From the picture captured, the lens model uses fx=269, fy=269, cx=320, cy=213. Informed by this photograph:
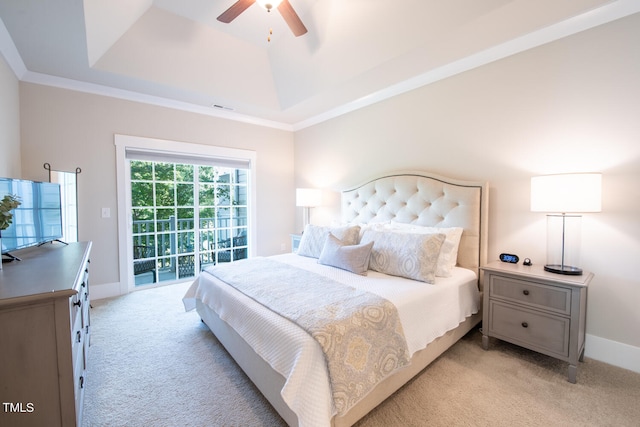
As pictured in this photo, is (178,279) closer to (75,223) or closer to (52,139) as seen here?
(75,223)

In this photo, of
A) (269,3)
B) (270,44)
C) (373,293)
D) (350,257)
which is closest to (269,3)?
(269,3)

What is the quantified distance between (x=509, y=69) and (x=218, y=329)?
11.3 ft

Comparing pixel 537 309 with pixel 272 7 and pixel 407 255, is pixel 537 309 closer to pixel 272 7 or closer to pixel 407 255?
pixel 407 255

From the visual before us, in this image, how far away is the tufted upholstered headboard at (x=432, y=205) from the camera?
2.57 metres

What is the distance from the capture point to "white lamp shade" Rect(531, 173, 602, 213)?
6.04 ft

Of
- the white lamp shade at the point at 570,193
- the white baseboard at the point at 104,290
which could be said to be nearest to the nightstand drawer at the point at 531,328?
the white lamp shade at the point at 570,193

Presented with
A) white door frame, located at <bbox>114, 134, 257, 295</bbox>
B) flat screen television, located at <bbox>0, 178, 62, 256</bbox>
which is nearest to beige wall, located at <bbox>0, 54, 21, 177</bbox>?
flat screen television, located at <bbox>0, 178, 62, 256</bbox>

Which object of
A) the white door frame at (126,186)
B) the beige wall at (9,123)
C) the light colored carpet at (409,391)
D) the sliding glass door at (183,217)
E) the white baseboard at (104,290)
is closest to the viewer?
the light colored carpet at (409,391)

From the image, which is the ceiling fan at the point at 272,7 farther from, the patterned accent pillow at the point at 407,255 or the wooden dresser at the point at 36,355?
the wooden dresser at the point at 36,355

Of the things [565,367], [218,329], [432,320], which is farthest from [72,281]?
[565,367]

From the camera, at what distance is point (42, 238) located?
2.18 metres

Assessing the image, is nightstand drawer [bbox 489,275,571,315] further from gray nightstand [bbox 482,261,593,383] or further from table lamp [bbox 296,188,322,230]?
table lamp [bbox 296,188,322,230]

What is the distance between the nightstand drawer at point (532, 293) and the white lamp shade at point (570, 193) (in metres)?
0.57

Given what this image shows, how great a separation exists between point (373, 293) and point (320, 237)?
131 centimetres
